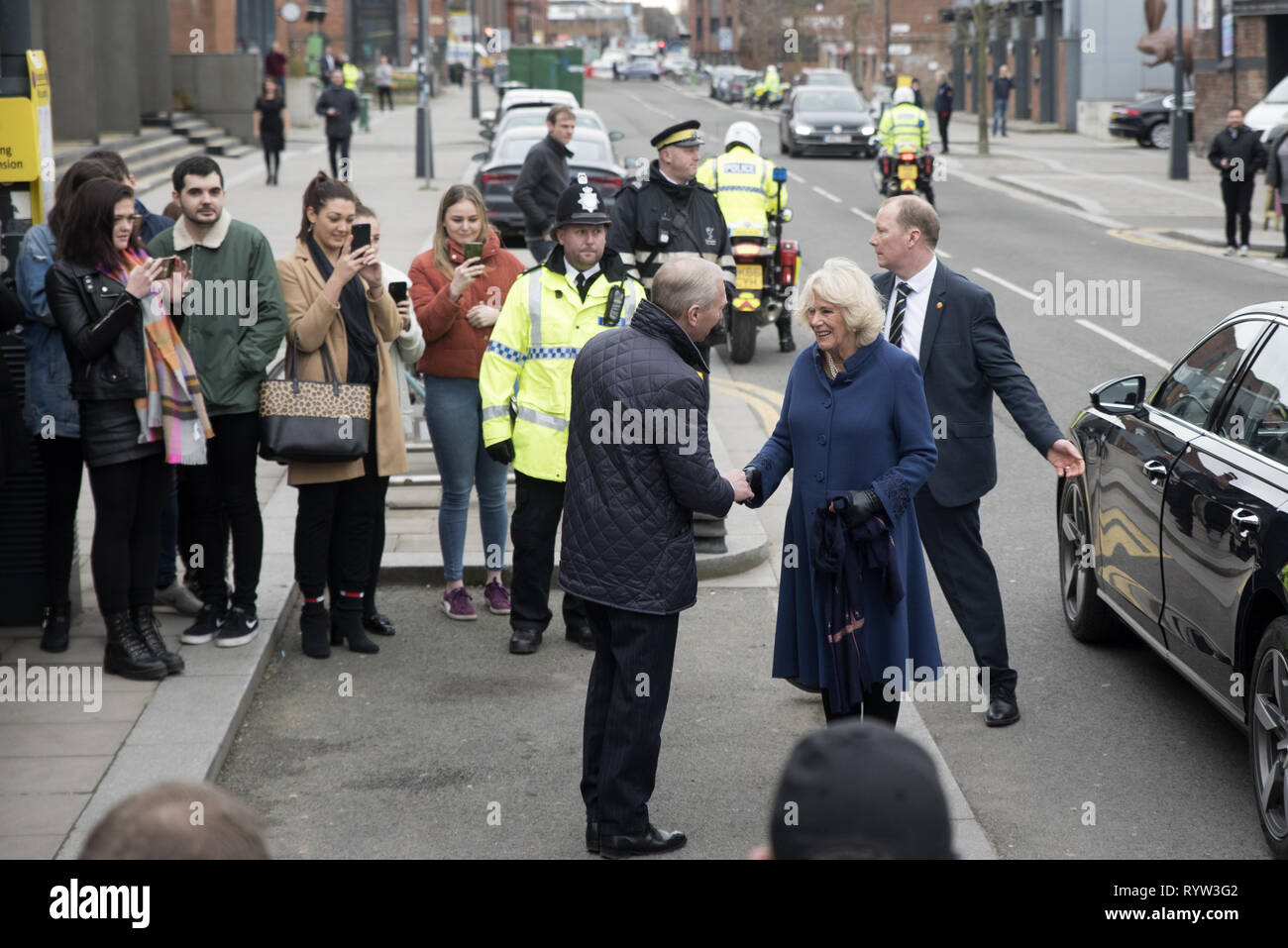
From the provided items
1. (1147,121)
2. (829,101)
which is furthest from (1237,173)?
(1147,121)

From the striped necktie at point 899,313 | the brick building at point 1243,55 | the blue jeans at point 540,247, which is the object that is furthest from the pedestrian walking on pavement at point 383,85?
the striped necktie at point 899,313

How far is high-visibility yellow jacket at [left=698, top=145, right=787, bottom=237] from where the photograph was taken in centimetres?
1341

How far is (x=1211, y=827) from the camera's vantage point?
16.7ft

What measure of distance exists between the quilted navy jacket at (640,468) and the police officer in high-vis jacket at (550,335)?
60.0 inches

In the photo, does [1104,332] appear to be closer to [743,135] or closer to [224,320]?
[743,135]

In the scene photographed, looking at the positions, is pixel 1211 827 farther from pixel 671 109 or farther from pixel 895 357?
pixel 671 109

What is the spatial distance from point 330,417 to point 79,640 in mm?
1469

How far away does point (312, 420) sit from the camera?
21.2 feet

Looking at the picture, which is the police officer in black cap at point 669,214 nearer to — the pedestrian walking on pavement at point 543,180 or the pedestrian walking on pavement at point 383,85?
the pedestrian walking on pavement at point 543,180

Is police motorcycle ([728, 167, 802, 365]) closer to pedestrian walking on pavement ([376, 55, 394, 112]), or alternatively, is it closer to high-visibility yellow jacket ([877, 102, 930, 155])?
high-visibility yellow jacket ([877, 102, 930, 155])

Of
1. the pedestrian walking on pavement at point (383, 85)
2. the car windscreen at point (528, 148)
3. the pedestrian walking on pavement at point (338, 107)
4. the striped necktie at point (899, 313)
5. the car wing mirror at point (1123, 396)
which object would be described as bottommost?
the car wing mirror at point (1123, 396)

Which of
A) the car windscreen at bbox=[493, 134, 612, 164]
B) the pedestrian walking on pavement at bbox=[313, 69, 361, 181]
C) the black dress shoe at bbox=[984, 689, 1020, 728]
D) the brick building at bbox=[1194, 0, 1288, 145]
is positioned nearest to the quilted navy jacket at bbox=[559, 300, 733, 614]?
the black dress shoe at bbox=[984, 689, 1020, 728]

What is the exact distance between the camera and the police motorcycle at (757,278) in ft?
44.8
